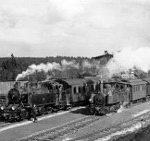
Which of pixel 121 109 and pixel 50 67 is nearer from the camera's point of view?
pixel 121 109

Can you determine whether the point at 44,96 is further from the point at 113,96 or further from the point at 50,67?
the point at 50,67

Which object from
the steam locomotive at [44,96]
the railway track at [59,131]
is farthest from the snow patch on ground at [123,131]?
the steam locomotive at [44,96]

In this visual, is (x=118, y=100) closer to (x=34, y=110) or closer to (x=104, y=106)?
(x=104, y=106)

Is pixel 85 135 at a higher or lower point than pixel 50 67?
lower

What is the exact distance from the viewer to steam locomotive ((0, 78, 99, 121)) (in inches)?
832

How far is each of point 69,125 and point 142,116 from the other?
7027mm

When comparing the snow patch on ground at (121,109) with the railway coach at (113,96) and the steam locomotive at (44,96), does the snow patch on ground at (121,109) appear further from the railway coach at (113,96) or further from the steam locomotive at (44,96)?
the steam locomotive at (44,96)

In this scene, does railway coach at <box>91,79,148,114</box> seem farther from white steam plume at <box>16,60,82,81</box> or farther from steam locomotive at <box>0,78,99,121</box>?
white steam plume at <box>16,60,82,81</box>

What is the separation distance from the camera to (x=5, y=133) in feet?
57.0

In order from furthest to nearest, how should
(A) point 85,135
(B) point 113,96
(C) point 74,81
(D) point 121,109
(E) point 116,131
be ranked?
(C) point 74,81, (D) point 121,109, (B) point 113,96, (E) point 116,131, (A) point 85,135

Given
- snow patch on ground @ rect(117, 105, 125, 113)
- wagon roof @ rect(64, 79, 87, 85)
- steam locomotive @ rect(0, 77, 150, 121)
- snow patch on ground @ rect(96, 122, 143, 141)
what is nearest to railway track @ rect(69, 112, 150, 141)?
snow patch on ground @ rect(96, 122, 143, 141)

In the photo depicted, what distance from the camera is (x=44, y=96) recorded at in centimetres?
2338

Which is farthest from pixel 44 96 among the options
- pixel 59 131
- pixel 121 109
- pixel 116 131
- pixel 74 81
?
pixel 116 131

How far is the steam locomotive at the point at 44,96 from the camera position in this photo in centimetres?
2114
